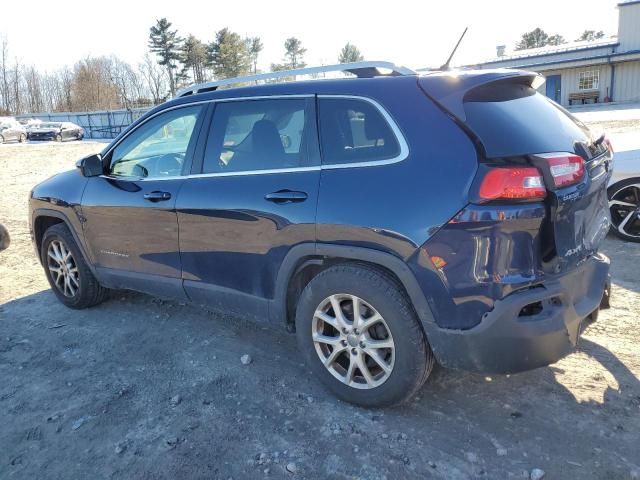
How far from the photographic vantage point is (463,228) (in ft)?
8.35

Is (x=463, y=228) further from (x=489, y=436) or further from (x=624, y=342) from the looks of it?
(x=624, y=342)

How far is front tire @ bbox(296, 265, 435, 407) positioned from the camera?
2.85 meters

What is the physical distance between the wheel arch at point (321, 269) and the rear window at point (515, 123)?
0.73m

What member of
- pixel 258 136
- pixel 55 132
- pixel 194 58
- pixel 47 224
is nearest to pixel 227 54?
pixel 194 58

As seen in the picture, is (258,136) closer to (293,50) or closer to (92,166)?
(92,166)

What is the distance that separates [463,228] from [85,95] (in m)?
77.1

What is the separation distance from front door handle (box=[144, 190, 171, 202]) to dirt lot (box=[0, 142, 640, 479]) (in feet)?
3.64

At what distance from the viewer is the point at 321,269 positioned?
3270 mm

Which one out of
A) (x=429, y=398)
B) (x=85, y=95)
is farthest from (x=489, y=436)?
(x=85, y=95)

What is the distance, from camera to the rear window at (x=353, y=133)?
2.89 m

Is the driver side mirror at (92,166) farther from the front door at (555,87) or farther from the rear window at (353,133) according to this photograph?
the front door at (555,87)

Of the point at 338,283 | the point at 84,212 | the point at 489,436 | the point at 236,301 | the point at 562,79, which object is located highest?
the point at 562,79

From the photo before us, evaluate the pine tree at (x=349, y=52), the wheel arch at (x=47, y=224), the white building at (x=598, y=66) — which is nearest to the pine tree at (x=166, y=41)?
the pine tree at (x=349, y=52)

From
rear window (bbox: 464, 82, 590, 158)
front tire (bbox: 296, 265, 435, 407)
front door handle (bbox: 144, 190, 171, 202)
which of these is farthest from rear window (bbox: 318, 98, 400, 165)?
front door handle (bbox: 144, 190, 171, 202)
